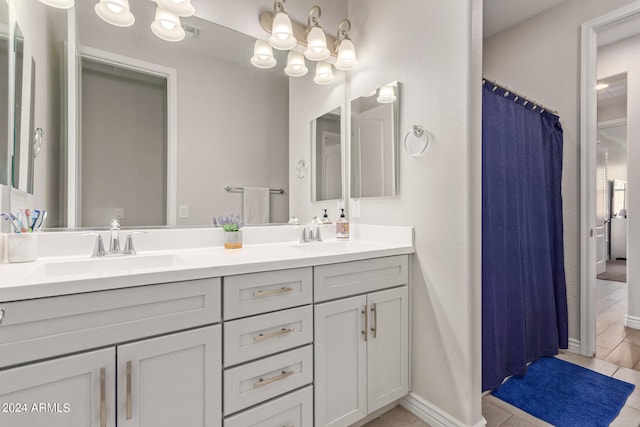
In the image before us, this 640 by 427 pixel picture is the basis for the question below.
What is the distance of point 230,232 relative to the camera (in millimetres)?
1572

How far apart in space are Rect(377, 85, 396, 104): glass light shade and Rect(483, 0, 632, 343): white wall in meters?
1.56

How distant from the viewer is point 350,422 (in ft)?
4.40

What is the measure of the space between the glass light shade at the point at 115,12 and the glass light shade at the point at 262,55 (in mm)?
606

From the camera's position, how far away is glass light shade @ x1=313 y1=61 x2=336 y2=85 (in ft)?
6.69

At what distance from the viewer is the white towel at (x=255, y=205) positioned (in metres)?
1.72

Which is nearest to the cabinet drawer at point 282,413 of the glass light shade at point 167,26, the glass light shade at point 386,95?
the glass light shade at point 386,95

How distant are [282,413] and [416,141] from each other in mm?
1368

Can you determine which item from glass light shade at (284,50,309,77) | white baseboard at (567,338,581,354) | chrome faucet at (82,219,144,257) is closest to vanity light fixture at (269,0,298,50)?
glass light shade at (284,50,309,77)

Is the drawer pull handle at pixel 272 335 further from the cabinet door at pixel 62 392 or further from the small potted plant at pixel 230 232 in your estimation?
the small potted plant at pixel 230 232

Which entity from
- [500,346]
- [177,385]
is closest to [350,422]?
[177,385]

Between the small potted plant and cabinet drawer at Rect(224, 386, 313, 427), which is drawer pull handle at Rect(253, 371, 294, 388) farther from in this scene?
the small potted plant

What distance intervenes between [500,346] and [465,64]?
58.6 inches

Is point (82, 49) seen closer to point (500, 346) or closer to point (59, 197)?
point (59, 197)

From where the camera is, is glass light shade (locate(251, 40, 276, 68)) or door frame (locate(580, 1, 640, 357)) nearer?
glass light shade (locate(251, 40, 276, 68))
